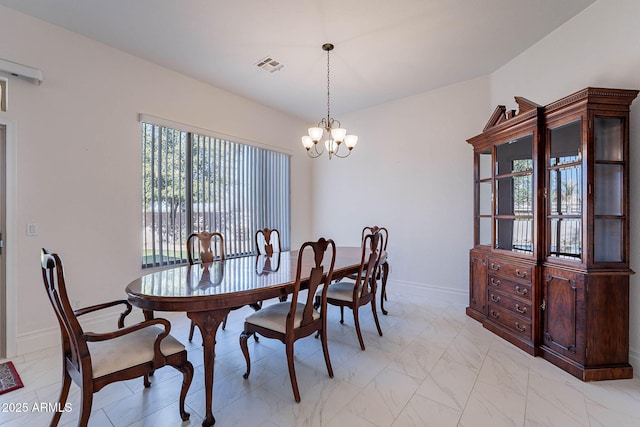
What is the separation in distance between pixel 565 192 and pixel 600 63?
1170mm

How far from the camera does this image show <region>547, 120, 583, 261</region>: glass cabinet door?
89.6 inches

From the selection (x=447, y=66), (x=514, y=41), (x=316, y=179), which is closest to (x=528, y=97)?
(x=514, y=41)

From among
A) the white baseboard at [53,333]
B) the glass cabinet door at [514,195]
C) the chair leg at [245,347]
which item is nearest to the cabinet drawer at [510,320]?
the glass cabinet door at [514,195]

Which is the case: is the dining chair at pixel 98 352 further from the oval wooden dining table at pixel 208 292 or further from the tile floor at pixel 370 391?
the tile floor at pixel 370 391

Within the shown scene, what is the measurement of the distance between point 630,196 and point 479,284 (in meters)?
1.51

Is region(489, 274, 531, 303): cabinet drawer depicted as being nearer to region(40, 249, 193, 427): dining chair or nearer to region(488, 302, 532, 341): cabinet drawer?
region(488, 302, 532, 341): cabinet drawer

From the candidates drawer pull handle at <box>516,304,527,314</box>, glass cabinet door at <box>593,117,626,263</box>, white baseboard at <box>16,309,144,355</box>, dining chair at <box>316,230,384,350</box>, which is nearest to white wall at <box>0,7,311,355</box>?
white baseboard at <box>16,309,144,355</box>

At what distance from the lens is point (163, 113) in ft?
11.3

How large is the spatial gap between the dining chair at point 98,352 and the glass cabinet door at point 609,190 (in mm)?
3128

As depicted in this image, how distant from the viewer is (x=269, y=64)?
3.39 metres

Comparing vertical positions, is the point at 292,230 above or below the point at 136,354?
above

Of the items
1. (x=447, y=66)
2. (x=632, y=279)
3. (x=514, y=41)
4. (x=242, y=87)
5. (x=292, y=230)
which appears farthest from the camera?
(x=292, y=230)

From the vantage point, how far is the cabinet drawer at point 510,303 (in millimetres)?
2562

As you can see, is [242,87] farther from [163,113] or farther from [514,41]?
[514,41]
